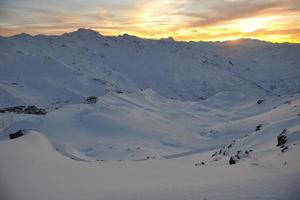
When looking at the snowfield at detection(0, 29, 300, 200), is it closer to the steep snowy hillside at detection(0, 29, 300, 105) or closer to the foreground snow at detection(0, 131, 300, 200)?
the foreground snow at detection(0, 131, 300, 200)

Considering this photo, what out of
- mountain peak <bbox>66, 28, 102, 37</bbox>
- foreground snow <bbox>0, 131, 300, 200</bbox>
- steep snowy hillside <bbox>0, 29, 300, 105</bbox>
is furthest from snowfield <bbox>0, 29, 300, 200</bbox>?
mountain peak <bbox>66, 28, 102, 37</bbox>

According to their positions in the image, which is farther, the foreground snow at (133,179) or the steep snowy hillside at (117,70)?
the steep snowy hillside at (117,70)

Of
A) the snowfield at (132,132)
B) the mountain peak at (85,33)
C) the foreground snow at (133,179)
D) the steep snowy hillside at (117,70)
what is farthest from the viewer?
the mountain peak at (85,33)

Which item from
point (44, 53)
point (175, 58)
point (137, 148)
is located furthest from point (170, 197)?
point (175, 58)

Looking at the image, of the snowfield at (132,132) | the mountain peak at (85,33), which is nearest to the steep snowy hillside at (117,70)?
the mountain peak at (85,33)

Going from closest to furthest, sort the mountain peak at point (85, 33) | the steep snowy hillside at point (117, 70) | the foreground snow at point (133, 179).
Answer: the foreground snow at point (133, 179) < the steep snowy hillside at point (117, 70) < the mountain peak at point (85, 33)

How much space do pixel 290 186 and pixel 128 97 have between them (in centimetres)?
2972

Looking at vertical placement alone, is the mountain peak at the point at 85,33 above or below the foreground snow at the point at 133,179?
above

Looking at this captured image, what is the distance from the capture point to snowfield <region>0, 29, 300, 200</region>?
6.82 metres

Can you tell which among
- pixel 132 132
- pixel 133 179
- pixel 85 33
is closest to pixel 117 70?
pixel 85 33

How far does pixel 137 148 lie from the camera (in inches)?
758

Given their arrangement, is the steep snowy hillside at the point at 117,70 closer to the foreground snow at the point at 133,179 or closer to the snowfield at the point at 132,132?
the snowfield at the point at 132,132

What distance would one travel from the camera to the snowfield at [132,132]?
22.4 ft

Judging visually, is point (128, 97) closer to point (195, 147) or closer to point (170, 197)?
point (195, 147)
